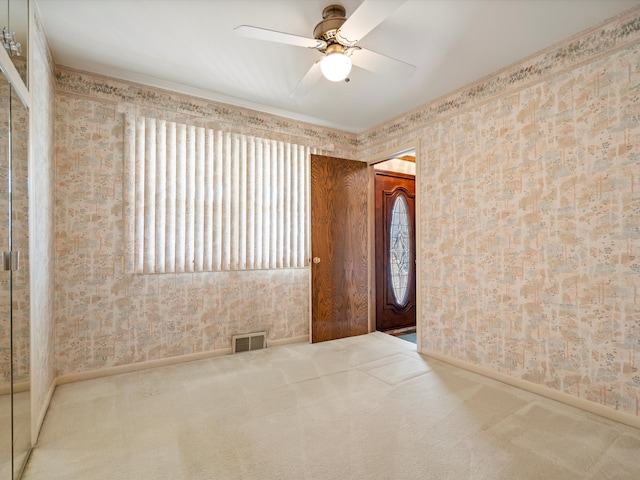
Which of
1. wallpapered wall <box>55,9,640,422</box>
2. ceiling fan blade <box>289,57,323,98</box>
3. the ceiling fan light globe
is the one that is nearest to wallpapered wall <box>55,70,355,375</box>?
wallpapered wall <box>55,9,640,422</box>

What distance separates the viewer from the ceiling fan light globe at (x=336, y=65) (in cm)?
190

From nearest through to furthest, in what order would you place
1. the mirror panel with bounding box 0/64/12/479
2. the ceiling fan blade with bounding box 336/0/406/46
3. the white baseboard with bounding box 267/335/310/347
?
the mirror panel with bounding box 0/64/12/479 < the ceiling fan blade with bounding box 336/0/406/46 < the white baseboard with bounding box 267/335/310/347

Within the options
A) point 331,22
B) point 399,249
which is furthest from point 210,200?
point 399,249

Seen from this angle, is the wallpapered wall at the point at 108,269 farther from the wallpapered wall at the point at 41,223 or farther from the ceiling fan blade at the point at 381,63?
the ceiling fan blade at the point at 381,63

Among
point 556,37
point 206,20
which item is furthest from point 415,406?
point 206,20

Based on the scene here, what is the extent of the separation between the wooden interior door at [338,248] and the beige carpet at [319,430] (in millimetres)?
1004

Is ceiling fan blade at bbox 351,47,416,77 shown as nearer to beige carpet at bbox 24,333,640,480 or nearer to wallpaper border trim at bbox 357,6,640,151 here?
wallpaper border trim at bbox 357,6,640,151

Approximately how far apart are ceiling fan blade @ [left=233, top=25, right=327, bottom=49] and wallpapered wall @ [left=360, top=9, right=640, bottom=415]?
1.73m

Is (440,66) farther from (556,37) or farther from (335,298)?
(335,298)

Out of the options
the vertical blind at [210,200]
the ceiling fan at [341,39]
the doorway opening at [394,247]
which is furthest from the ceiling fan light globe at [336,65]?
the doorway opening at [394,247]

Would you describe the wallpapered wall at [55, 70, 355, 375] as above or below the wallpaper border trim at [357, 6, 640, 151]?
below

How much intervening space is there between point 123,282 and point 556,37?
13.1 ft

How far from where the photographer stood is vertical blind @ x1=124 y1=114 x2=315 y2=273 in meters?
2.87

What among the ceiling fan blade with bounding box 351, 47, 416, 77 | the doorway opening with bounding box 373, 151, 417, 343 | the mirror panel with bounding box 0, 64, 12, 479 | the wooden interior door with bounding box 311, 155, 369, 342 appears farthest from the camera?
the doorway opening with bounding box 373, 151, 417, 343
